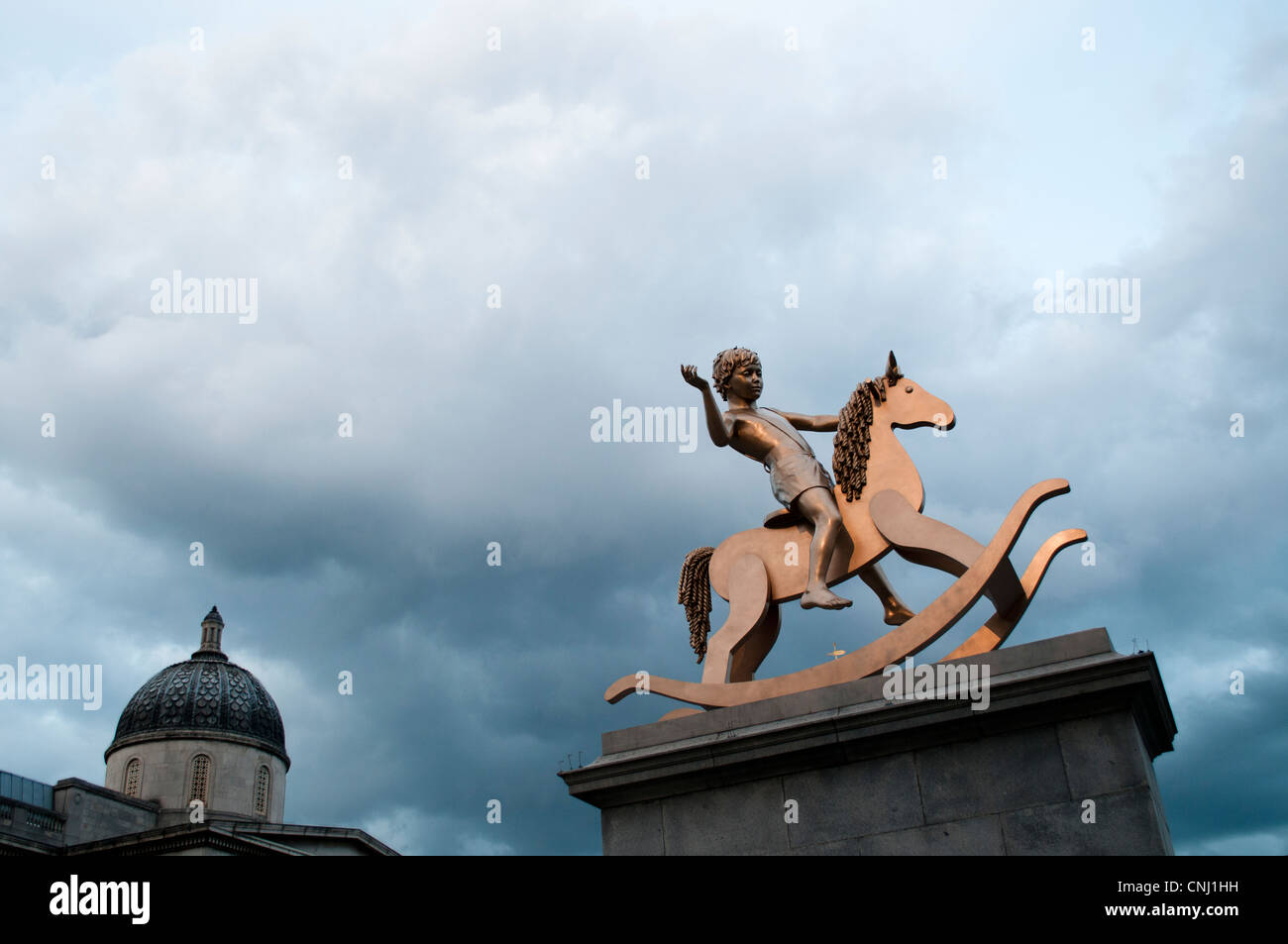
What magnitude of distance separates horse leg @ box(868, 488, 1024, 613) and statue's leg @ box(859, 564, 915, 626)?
0.65 metres

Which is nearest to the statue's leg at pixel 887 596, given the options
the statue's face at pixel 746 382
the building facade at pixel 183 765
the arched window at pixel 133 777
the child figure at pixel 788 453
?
the child figure at pixel 788 453

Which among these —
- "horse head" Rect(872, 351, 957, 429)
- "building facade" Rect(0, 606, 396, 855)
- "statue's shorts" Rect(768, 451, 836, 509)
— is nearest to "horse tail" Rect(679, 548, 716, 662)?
"statue's shorts" Rect(768, 451, 836, 509)

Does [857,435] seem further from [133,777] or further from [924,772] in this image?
[133,777]

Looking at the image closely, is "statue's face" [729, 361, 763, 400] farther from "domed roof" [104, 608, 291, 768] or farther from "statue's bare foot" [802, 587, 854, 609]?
"domed roof" [104, 608, 291, 768]

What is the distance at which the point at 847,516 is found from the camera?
13.1m

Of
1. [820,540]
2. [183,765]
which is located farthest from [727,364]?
[183,765]

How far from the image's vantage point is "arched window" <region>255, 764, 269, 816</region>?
184 feet

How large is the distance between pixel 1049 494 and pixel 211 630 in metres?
58.4

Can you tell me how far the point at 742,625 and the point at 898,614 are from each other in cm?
191

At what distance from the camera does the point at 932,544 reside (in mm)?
12281

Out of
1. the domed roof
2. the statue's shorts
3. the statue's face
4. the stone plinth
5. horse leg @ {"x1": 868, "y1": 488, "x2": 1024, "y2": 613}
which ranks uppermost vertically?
the domed roof

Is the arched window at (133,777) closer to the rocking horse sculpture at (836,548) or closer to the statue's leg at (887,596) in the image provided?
the rocking horse sculpture at (836,548)
